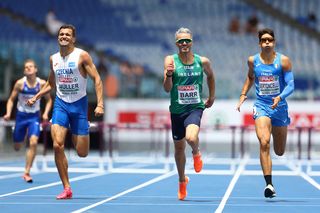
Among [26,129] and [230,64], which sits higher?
[230,64]

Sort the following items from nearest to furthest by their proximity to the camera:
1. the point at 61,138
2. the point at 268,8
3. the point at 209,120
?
the point at 61,138 → the point at 209,120 → the point at 268,8

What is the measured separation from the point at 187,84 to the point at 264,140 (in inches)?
42.2

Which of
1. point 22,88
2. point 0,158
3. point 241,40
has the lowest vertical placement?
point 0,158

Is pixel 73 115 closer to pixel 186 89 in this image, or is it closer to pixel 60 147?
pixel 60 147

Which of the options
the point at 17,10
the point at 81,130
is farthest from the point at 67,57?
the point at 17,10

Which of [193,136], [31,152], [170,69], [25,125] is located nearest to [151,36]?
[25,125]

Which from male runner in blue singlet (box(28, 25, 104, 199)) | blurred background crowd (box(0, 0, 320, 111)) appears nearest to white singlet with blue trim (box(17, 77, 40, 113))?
male runner in blue singlet (box(28, 25, 104, 199))

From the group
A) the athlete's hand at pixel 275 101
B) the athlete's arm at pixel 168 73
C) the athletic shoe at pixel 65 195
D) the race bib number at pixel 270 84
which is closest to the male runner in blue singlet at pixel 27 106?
the athletic shoe at pixel 65 195

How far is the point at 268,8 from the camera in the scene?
31.8 metres

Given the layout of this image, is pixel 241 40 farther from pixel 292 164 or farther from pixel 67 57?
pixel 67 57

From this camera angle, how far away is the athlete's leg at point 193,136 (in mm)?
9383

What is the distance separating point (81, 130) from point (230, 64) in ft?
69.6

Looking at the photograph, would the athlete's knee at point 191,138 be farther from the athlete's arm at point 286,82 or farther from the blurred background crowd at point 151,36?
the blurred background crowd at point 151,36

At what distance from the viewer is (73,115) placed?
32.5 feet
